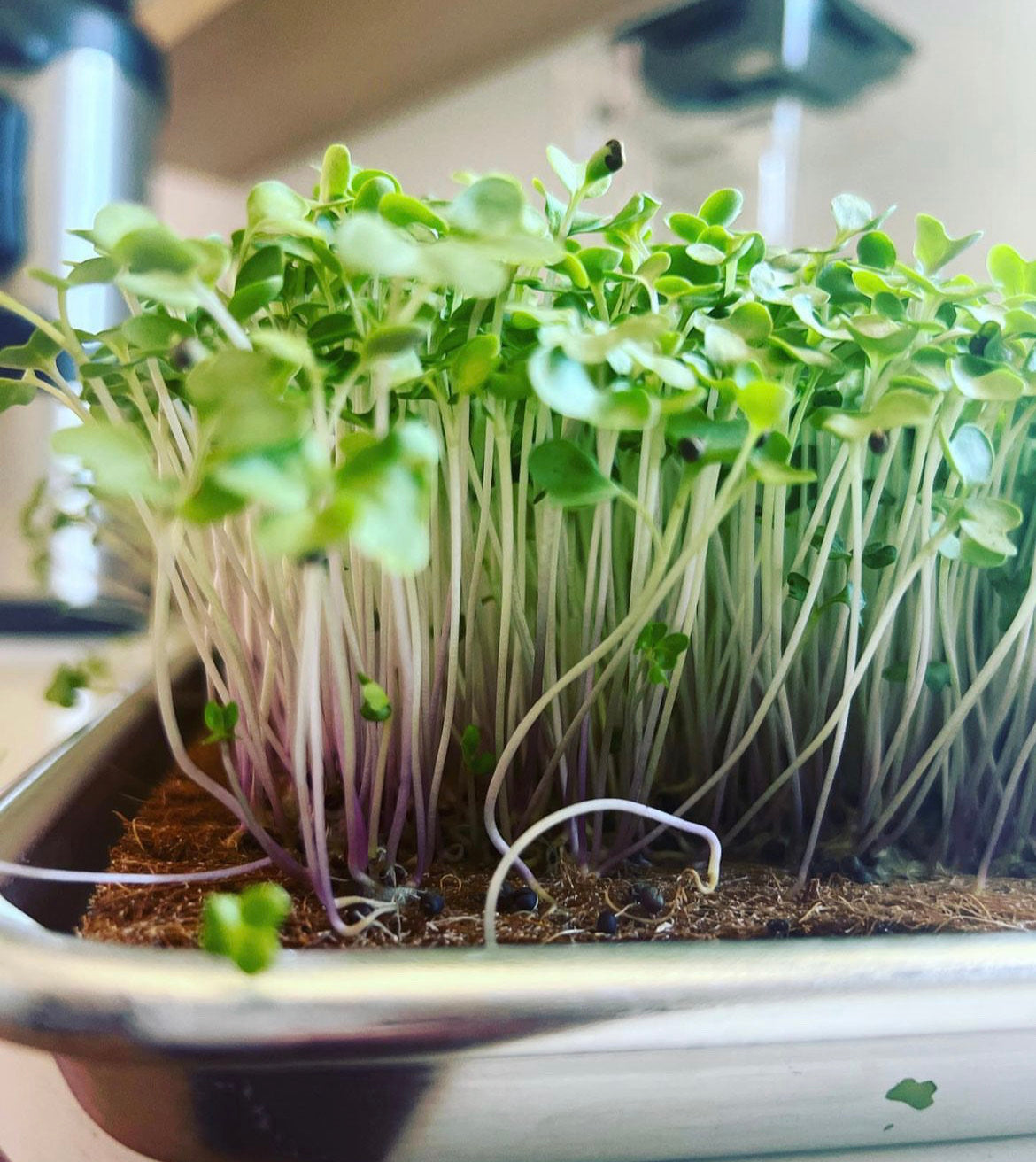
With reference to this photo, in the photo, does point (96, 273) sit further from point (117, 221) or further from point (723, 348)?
point (723, 348)

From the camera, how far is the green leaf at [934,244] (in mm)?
458

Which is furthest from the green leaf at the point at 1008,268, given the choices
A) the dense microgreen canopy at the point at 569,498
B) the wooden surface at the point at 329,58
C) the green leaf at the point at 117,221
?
the wooden surface at the point at 329,58

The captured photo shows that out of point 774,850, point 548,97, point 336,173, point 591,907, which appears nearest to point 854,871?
point 774,850

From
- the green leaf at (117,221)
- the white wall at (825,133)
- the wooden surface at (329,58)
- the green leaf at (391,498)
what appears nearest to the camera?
the green leaf at (391,498)

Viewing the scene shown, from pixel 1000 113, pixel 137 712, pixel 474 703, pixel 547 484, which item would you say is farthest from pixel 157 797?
pixel 1000 113

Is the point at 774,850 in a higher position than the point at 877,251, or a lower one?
lower

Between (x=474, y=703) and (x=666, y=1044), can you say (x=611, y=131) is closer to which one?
(x=474, y=703)

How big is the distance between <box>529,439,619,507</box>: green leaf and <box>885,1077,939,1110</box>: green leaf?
270 mm

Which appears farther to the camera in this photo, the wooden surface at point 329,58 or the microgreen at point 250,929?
the wooden surface at point 329,58

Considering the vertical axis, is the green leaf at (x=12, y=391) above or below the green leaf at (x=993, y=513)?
above

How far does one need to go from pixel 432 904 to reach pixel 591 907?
0.27 feet

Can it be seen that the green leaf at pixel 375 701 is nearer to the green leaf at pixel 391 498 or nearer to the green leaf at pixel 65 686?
the green leaf at pixel 391 498

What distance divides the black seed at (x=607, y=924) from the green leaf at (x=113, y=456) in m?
0.29

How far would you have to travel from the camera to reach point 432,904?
42cm
